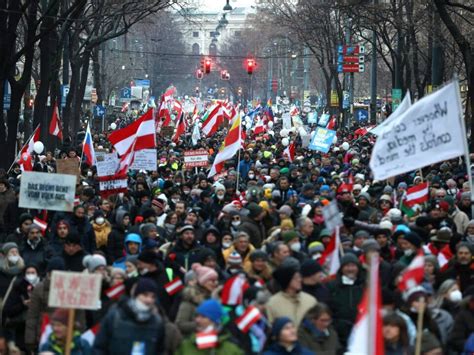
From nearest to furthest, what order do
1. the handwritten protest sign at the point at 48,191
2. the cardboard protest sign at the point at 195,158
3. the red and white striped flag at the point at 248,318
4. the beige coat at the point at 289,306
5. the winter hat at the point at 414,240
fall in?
the red and white striped flag at the point at 248,318, the beige coat at the point at 289,306, the winter hat at the point at 414,240, the handwritten protest sign at the point at 48,191, the cardboard protest sign at the point at 195,158

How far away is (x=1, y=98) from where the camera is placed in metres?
29.3

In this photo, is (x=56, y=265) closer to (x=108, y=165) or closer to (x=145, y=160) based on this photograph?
Result: (x=108, y=165)

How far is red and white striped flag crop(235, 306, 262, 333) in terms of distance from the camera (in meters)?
9.75

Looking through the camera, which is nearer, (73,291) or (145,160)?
(73,291)

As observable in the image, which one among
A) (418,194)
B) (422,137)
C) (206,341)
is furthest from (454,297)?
(418,194)

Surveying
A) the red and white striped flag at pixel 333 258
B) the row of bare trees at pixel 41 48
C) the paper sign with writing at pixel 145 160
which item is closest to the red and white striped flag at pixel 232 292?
the red and white striped flag at pixel 333 258

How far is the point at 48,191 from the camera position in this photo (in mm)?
16875

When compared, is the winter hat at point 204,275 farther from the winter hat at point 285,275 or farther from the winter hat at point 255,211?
the winter hat at point 255,211

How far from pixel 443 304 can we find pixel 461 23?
1512 inches

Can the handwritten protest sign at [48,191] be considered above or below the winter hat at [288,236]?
above

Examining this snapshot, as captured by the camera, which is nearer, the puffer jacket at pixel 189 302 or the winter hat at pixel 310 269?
the puffer jacket at pixel 189 302

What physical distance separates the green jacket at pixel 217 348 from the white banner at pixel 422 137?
3.42 metres

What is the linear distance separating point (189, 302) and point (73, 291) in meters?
0.99

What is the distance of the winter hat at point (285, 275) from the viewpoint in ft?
35.0
